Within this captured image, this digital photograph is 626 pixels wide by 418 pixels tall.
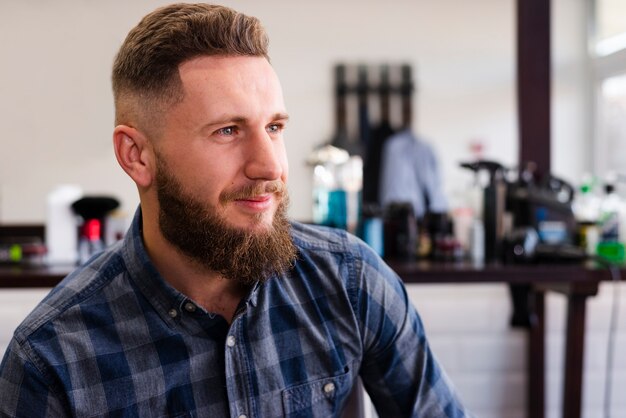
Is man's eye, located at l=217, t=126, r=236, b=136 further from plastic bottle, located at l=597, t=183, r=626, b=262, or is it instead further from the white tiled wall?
plastic bottle, located at l=597, t=183, r=626, b=262

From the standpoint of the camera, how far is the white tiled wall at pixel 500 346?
7.35ft

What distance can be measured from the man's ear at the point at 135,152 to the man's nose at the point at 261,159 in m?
0.15

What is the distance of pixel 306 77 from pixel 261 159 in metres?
4.22

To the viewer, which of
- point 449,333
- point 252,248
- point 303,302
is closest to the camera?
point 252,248

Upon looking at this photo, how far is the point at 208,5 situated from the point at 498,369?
1.68m

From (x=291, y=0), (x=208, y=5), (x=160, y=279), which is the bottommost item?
(x=160, y=279)

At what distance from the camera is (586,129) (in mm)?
5258

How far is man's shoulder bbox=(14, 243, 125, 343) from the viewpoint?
957 mm

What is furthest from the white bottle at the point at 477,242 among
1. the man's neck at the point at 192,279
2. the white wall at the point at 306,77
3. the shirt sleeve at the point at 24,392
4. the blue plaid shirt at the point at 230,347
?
the white wall at the point at 306,77

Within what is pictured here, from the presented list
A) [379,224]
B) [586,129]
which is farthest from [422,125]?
[379,224]

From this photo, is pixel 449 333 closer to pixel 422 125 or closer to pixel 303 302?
pixel 303 302

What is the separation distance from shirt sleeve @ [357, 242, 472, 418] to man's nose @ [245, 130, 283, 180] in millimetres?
266

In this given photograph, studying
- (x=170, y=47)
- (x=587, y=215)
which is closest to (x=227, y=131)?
(x=170, y=47)

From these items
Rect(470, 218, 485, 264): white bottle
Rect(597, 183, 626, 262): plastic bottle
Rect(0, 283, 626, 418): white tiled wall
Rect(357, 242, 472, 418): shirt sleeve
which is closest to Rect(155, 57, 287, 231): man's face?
Rect(357, 242, 472, 418): shirt sleeve
